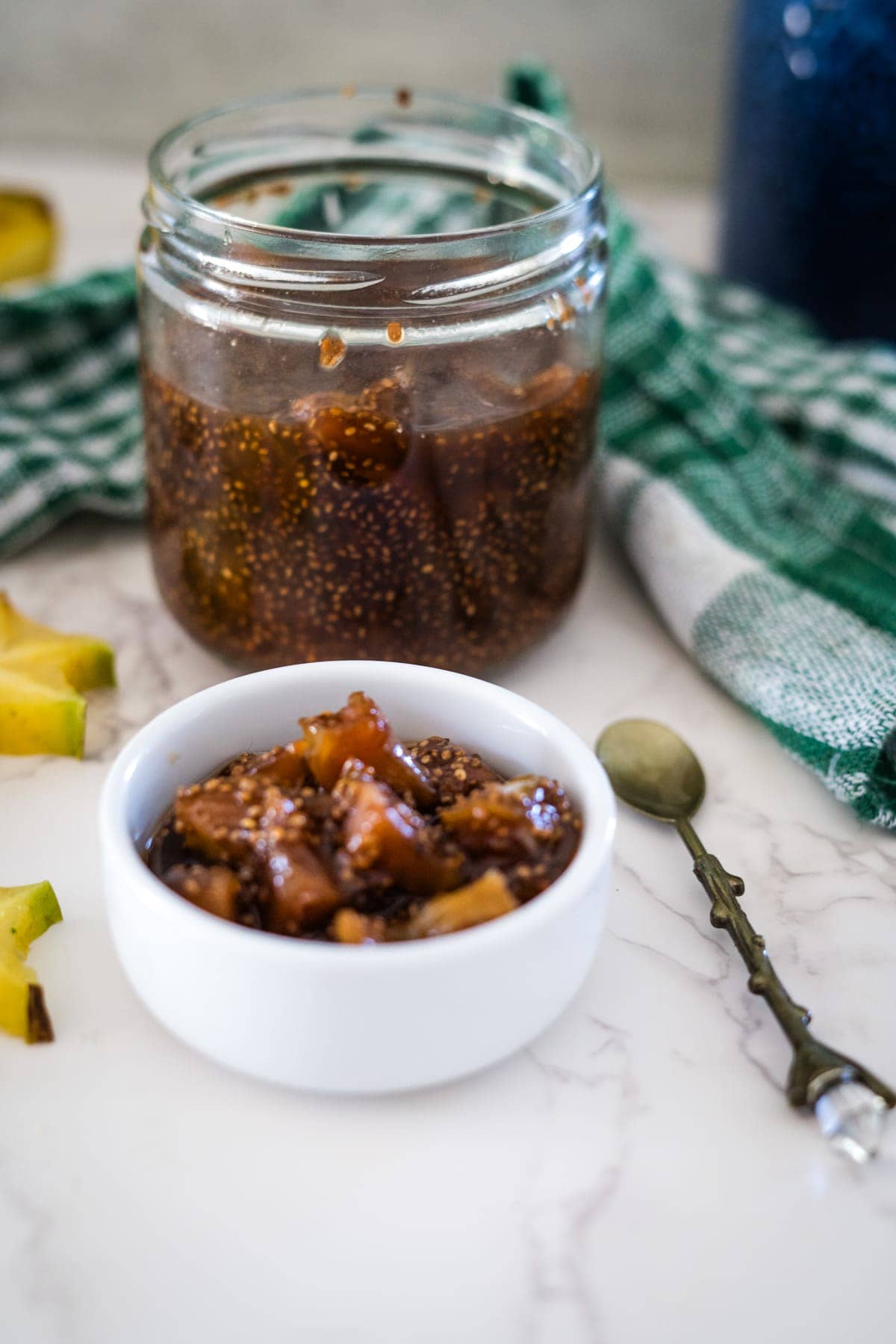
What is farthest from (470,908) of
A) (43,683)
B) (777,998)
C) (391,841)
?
(43,683)

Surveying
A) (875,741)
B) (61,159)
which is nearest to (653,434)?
(875,741)

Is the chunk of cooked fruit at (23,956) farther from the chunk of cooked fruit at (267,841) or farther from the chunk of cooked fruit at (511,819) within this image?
the chunk of cooked fruit at (511,819)

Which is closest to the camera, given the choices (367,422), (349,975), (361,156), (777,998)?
(349,975)

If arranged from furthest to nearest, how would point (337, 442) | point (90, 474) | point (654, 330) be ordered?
point (654, 330) < point (90, 474) < point (337, 442)

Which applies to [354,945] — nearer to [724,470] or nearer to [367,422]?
[367,422]

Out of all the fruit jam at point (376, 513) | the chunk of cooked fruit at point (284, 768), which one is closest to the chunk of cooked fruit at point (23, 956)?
the chunk of cooked fruit at point (284, 768)

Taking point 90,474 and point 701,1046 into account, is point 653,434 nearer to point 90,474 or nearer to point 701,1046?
point 90,474

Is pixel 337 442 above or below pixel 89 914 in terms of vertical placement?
above
